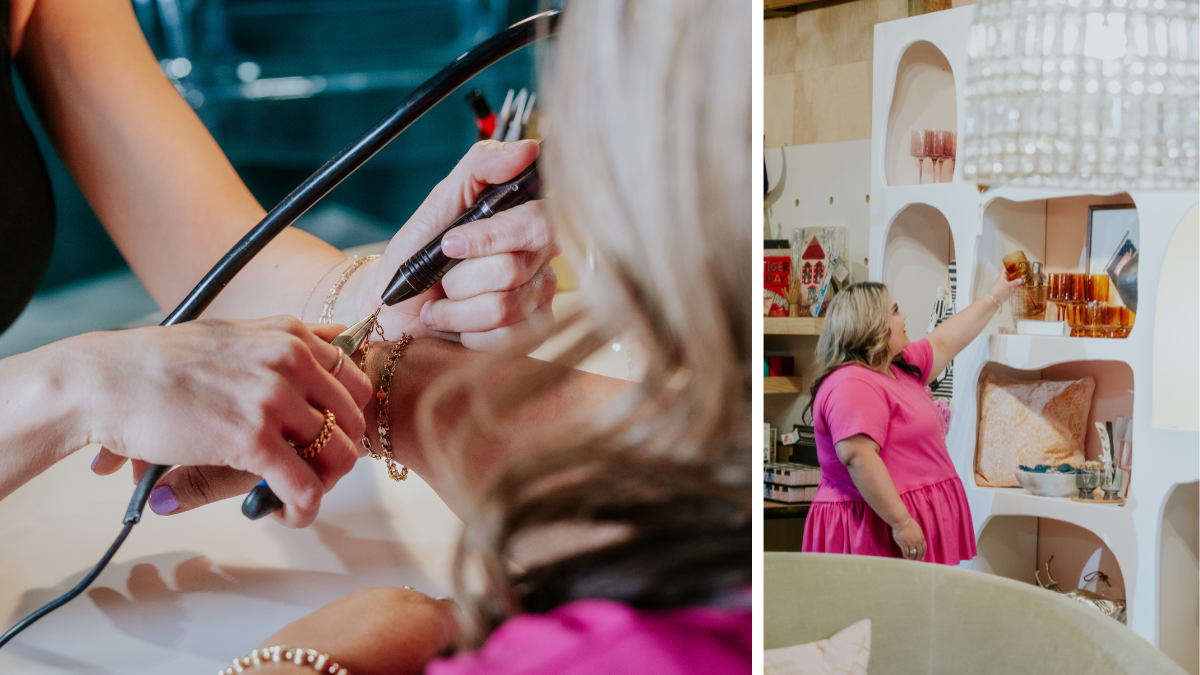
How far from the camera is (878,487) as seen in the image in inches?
50.9

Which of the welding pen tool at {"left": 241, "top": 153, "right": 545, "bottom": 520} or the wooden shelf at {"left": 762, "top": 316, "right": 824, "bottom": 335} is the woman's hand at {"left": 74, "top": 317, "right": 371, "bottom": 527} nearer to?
the welding pen tool at {"left": 241, "top": 153, "right": 545, "bottom": 520}

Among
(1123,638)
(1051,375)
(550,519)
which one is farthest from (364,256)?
(1123,638)

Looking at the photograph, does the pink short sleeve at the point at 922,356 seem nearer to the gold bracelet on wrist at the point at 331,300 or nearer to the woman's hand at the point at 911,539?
the woman's hand at the point at 911,539

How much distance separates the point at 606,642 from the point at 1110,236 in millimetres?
958

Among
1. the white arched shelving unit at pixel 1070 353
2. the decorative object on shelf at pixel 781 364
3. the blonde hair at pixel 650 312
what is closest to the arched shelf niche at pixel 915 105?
the white arched shelving unit at pixel 1070 353

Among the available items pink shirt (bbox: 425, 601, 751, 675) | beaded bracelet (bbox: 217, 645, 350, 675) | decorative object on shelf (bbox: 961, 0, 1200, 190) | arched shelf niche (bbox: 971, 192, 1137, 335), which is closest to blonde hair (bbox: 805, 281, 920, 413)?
arched shelf niche (bbox: 971, 192, 1137, 335)

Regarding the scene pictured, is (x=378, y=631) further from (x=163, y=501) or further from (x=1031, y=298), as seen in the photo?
(x=1031, y=298)

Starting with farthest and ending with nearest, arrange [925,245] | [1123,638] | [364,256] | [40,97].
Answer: [925,245]
[1123,638]
[364,256]
[40,97]

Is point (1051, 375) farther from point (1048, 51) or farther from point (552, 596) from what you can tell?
point (552, 596)

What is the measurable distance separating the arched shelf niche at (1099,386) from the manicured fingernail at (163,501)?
118cm

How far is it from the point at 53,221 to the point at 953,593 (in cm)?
131

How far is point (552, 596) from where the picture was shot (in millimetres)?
804

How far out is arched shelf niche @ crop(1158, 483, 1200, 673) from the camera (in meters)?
1.14

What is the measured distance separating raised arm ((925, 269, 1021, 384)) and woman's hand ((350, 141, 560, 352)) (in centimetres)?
76
